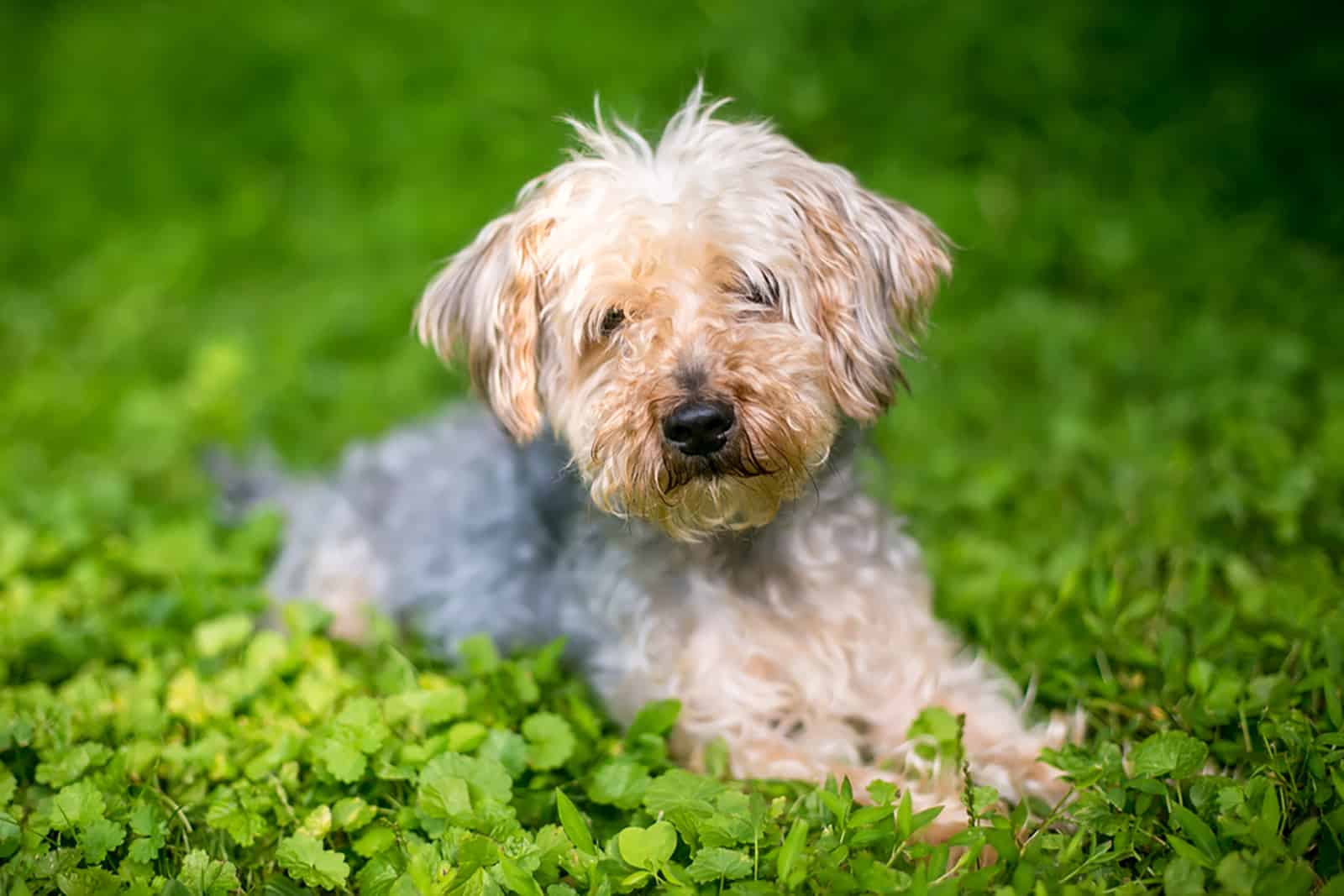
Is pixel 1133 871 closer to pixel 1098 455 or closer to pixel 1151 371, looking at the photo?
pixel 1098 455

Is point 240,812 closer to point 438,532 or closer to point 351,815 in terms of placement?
point 351,815

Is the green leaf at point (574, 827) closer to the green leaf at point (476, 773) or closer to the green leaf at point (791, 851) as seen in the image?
the green leaf at point (476, 773)

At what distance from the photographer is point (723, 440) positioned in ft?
9.11

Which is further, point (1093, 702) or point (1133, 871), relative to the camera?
point (1093, 702)

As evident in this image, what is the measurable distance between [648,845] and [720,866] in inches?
6.4

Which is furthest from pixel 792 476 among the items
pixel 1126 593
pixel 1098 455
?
pixel 1098 455

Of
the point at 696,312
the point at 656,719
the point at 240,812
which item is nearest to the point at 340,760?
the point at 240,812

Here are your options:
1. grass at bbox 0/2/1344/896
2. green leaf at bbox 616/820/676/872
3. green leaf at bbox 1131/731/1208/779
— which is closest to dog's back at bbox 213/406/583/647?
grass at bbox 0/2/1344/896

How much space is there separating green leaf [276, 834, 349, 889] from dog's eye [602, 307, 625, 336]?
137cm

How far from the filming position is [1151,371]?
17.3 ft

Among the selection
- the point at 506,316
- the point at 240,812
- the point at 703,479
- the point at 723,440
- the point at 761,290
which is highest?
the point at 761,290

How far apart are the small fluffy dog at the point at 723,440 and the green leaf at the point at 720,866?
0.56 metres

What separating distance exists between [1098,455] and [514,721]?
2600mm

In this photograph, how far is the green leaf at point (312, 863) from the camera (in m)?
2.66
